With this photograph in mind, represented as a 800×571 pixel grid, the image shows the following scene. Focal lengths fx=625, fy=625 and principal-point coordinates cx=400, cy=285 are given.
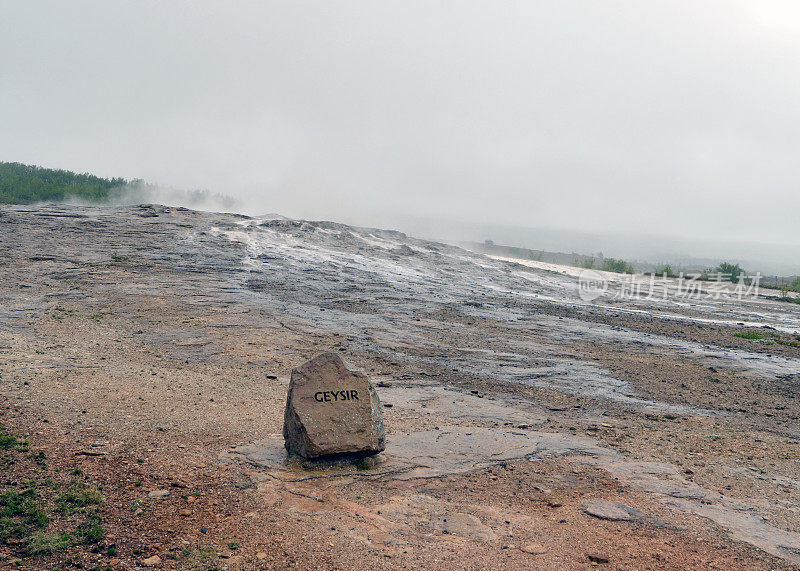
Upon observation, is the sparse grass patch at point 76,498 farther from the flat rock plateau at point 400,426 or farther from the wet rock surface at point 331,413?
the wet rock surface at point 331,413

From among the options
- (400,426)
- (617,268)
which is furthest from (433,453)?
(617,268)

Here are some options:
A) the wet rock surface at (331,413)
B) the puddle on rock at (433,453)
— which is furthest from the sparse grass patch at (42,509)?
the wet rock surface at (331,413)

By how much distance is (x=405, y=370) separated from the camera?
1183 centimetres

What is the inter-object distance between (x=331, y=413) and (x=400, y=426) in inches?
73.5

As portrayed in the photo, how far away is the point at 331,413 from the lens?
668 cm

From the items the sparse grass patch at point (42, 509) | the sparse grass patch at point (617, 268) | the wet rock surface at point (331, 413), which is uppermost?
the sparse grass patch at point (617, 268)

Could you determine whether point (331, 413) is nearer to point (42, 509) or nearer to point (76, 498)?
point (76, 498)

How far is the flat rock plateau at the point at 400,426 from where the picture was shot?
5207mm

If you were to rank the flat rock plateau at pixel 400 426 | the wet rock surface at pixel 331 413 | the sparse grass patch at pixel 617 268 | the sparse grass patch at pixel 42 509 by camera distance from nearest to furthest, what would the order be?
the sparse grass patch at pixel 42 509 < the flat rock plateau at pixel 400 426 < the wet rock surface at pixel 331 413 < the sparse grass patch at pixel 617 268

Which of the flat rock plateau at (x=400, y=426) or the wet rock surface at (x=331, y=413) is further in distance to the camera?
the wet rock surface at (x=331, y=413)

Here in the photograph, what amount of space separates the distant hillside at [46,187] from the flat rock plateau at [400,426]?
2727 cm

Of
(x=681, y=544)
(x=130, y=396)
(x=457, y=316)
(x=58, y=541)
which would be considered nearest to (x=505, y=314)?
(x=457, y=316)

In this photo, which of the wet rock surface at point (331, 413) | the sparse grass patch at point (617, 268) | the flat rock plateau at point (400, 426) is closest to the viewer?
the flat rock plateau at point (400, 426)

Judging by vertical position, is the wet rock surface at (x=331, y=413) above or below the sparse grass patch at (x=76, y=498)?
above
